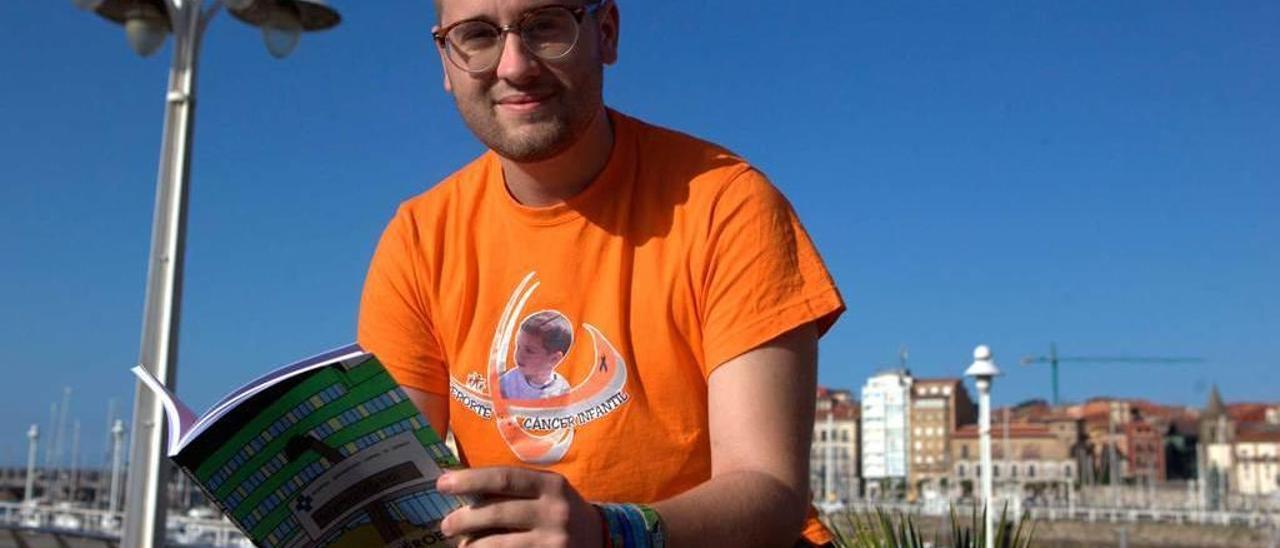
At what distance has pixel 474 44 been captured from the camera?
193 cm

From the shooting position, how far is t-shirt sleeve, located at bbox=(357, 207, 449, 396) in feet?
7.17

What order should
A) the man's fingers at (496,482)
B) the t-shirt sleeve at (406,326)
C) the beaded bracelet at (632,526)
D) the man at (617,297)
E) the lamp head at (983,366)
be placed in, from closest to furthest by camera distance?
1. the man's fingers at (496,482)
2. the beaded bracelet at (632,526)
3. the man at (617,297)
4. the t-shirt sleeve at (406,326)
5. the lamp head at (983,366)

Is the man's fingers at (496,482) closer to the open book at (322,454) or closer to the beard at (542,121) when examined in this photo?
the open book at (322,454)

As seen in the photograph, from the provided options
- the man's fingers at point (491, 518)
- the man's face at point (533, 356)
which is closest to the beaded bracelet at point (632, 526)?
the man's fingers at point (491, 518)

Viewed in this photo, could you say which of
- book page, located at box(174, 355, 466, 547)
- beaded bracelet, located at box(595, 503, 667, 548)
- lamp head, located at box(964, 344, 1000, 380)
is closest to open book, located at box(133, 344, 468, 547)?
book page, located at box(174, 355, 466, 547)

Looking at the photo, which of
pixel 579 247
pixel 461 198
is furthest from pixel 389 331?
pixel 579 247

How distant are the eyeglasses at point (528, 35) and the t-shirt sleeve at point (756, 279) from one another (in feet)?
1.01

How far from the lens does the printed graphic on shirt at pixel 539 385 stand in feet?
6.29

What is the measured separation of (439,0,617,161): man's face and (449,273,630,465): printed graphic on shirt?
220 millimetres

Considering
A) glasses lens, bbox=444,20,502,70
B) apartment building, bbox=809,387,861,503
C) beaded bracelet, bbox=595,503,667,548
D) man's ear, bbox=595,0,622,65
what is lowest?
beaded bracelet, bbox=595,503,667,548

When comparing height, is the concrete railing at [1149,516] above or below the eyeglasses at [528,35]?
above

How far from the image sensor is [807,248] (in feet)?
6.29

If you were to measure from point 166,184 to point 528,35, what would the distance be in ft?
18.3

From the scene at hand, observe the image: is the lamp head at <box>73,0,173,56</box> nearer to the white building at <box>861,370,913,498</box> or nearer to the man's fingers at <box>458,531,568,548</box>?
the man's fingers at <box>458,531,568,548</box>
